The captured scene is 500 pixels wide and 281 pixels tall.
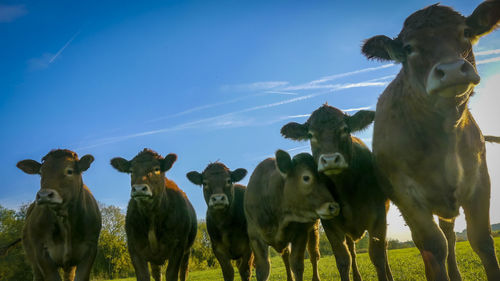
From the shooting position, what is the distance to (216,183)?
9250 millimetres

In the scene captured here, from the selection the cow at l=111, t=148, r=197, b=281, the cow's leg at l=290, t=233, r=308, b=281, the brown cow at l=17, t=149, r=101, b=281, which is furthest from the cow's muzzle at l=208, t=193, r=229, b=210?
the brown cow at l=17, t=149, r=101, b=281

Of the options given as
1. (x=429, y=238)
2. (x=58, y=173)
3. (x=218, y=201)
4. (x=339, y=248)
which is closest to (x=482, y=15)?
(x=429, y=238)

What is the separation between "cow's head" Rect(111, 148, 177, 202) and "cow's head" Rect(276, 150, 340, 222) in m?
2.68

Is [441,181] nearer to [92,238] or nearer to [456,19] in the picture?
[456,19]

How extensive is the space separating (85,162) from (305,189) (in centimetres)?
459

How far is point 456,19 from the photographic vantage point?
14.5 feet

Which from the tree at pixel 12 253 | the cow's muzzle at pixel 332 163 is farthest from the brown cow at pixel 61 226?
the tree at pixel 12 253

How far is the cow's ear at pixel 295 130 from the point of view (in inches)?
295

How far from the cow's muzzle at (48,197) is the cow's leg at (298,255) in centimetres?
450

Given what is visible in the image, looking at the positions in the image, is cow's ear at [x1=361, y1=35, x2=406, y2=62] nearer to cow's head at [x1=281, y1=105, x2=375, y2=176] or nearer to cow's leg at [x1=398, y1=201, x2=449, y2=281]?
cow's head at [x1=281, y1=105, x2=375, y2=176]

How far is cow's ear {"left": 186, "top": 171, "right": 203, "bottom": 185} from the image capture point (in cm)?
989

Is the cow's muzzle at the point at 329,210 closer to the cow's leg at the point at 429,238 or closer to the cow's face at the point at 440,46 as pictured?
the cow's leg at the point at 429,238

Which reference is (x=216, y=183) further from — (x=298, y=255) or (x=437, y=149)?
(x=437, y=149)

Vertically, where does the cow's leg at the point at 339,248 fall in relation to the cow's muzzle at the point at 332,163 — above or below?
below
